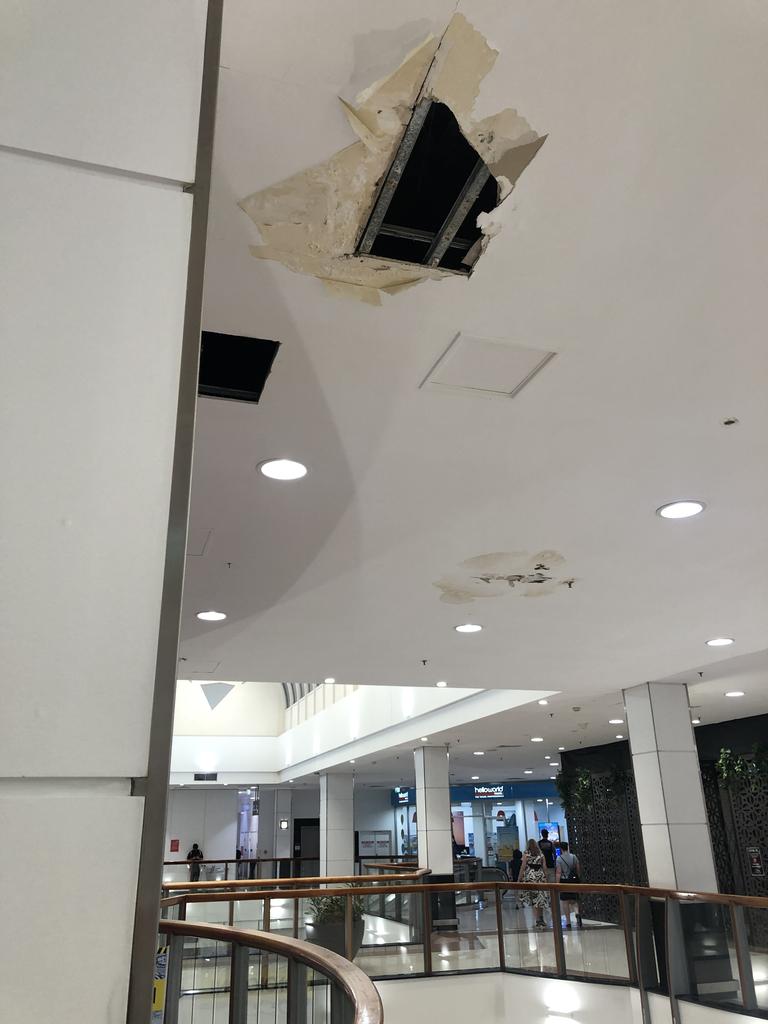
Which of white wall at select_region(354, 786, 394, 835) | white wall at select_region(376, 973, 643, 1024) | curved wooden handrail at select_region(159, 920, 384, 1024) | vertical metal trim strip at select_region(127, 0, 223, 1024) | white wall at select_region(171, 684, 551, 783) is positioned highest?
white wall at select_region(171, 684, 551, 783)

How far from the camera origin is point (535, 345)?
9.39ft

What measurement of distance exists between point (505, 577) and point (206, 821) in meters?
27.0

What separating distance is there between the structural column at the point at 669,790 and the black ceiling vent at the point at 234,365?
8100mm

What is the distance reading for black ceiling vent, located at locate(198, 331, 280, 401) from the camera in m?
2.85

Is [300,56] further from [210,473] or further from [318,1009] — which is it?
[318,1009]

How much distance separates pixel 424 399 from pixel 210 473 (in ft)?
3.95

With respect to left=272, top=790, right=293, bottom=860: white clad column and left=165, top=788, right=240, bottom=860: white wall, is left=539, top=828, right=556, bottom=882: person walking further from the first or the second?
left=165, top=788, right=240, bottom=860: white wall

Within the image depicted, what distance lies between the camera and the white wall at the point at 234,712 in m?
26.8

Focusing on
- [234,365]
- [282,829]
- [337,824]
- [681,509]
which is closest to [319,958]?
[234,365]

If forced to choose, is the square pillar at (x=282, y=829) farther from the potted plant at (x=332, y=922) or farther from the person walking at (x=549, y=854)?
the potted plant at (x=332, y=922)

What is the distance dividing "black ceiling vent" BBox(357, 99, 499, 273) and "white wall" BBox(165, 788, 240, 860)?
→ 96.1 feet

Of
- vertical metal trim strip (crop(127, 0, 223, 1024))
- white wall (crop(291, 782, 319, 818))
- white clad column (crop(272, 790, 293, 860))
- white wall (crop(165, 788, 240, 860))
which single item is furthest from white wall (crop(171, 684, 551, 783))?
vertical metal trim strip (crop(127, 0, 223, 1024))

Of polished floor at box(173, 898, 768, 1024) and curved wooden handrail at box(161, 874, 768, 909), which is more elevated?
curved wooden handrail at box(161, 874, 768, 909)

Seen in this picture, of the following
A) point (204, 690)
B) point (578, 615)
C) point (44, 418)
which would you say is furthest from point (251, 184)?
point (204, 690)
